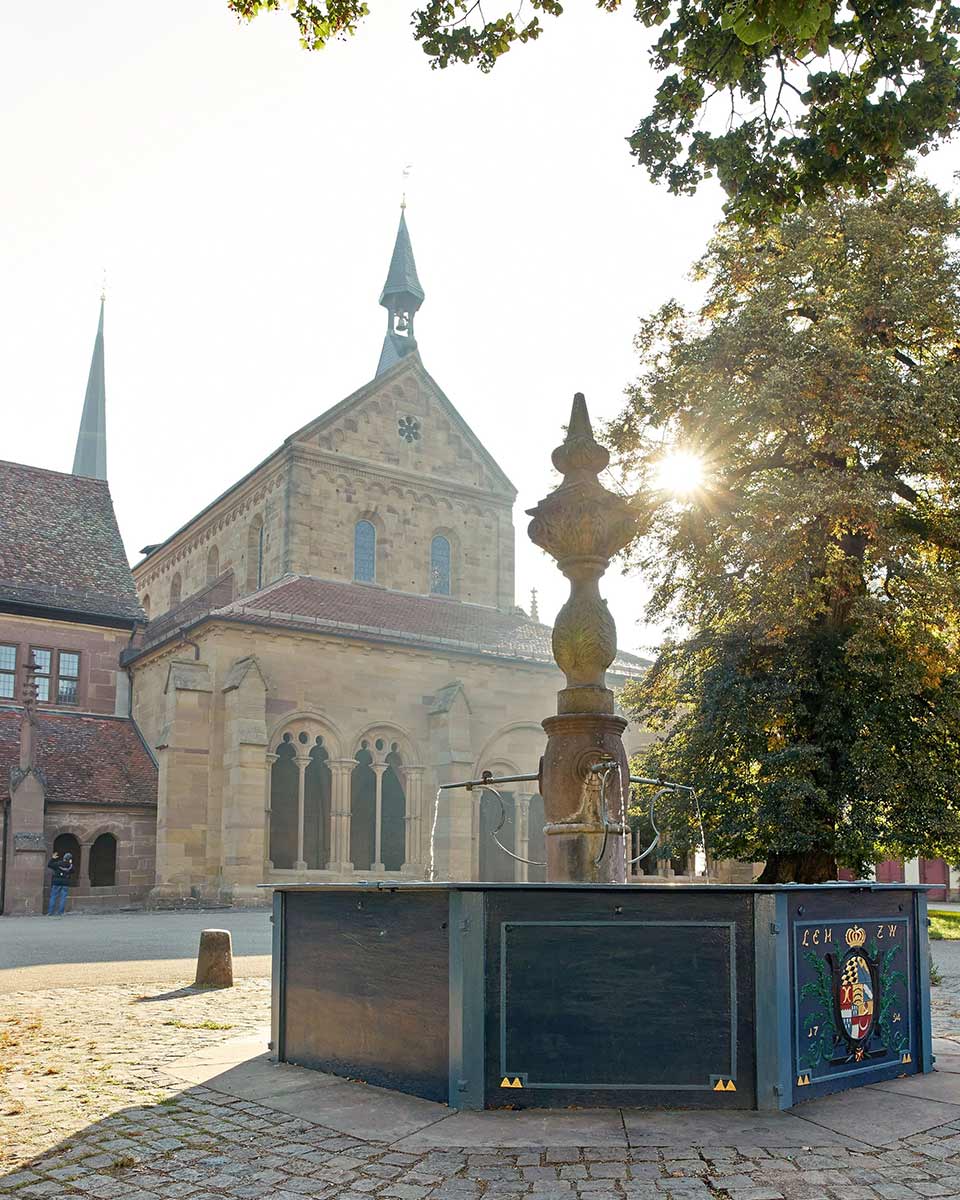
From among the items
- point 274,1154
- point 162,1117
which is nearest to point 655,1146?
point 274,1154

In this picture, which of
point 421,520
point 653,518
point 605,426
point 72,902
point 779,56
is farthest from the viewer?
point 421,520

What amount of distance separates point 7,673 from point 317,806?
9.41m

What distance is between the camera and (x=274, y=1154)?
17.4ft

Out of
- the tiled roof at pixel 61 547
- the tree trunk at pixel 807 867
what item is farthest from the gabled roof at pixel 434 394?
the tree trunk at pixel 807 867

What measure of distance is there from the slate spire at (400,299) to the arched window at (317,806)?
20848 mm

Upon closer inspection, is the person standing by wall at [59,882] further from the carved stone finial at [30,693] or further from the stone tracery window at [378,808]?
the stone tracery window at [378,808]

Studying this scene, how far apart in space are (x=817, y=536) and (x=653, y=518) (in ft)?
8.44

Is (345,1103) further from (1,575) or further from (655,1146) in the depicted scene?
(1,575)

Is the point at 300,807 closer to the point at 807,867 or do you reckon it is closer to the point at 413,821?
the point at 413,821

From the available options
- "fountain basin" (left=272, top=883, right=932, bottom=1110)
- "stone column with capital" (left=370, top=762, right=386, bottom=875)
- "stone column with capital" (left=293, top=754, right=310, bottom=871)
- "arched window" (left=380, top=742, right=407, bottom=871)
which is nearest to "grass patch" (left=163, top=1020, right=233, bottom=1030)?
"fountain basin" (left=272, top=883, right=932, bottom=1110)

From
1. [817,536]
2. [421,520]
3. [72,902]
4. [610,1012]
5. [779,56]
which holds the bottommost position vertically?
[72,902]

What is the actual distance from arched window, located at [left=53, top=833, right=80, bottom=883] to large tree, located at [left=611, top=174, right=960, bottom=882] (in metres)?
17.1

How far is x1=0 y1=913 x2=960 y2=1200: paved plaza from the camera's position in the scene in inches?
188

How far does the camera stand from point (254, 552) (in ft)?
132
